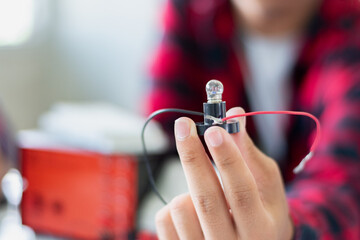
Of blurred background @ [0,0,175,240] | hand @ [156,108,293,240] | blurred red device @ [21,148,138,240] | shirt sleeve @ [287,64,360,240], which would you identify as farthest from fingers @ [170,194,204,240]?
blurred background @ [0,0,175,240]

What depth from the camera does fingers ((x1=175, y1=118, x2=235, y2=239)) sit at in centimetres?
34

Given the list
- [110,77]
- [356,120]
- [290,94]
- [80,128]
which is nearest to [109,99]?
[110,77]

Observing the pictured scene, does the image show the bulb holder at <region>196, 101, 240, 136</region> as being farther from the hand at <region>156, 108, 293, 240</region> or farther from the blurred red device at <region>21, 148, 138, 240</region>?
the blurred red device at <region>21, 148, 138, 240</region>

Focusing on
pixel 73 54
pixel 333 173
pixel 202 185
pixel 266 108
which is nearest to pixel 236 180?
pixel 202 185

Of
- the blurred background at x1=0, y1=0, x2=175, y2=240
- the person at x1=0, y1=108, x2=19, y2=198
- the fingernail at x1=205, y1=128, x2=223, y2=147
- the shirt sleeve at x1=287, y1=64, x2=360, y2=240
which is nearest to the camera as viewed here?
the fingernail at x1=205, y1=128, x2=223, y2=147

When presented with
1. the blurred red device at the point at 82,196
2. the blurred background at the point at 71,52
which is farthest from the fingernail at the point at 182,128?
the blurred background at the point at 71,52

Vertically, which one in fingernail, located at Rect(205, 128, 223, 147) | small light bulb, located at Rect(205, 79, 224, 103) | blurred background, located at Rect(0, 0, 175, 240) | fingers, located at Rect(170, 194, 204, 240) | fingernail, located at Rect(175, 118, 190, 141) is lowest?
fingers, located at Rect(170, 194, 204, 240)

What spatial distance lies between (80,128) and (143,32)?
0.54 meters

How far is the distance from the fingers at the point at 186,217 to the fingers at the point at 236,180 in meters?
0.04

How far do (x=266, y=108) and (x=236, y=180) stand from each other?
476 millimetres

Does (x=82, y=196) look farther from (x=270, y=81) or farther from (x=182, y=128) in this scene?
(x=182, y=128)

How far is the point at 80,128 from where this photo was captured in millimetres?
845

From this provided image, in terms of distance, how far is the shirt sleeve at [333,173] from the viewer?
502mm

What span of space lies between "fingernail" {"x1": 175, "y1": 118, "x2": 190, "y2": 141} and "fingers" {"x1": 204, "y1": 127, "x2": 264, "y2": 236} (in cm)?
2
